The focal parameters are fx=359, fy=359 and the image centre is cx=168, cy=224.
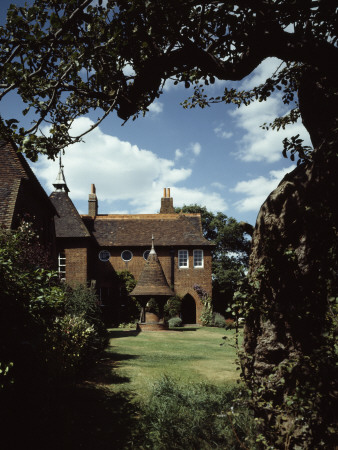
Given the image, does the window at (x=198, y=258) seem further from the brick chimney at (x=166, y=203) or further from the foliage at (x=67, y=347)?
the foliage at (x=67, y=347)

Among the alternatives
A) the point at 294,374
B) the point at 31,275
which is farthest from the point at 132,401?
the point at 294,374

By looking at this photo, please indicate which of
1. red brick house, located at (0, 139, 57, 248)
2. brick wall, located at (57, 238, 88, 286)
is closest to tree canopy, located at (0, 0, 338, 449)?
red brick house, located at (0, 139, 57, 248)

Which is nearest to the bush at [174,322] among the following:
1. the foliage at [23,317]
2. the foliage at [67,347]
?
the foliage at [67,347]

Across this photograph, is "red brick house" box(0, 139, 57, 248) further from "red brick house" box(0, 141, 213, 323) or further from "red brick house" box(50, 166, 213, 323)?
"red brick house" box(50, 166, 213, 323)

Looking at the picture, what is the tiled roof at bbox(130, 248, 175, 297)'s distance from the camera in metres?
24.5

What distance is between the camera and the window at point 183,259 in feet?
109

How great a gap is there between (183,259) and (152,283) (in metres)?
8.71

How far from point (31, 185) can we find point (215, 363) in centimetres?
1290

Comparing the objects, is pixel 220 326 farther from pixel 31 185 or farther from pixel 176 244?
pixel 31 185

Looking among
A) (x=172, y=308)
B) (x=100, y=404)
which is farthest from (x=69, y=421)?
(x=172, y=308)

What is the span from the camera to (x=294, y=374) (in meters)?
4.05

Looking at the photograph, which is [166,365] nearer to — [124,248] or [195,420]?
[195,420]

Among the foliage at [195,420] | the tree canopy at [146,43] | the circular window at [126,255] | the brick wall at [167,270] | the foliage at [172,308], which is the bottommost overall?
the foliage at [172,308]

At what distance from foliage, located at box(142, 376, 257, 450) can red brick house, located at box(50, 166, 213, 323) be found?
24.1 m
